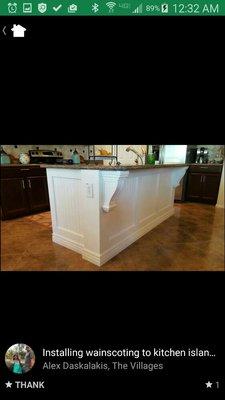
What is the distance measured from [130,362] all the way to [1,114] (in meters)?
0.63

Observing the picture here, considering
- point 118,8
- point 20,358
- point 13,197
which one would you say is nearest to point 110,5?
point 118,8

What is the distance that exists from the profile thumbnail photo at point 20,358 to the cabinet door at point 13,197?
173 cm

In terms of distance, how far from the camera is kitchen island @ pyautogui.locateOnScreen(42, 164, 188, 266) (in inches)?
43.0

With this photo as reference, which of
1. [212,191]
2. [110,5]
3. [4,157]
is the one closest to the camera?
[110,5]

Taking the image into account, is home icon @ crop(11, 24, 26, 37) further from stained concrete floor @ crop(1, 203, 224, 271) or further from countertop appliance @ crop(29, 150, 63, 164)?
countertop appliance @ crop(29, 150, 63, 164)

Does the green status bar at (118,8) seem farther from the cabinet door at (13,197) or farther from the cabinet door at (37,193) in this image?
the cabinet door at (37,193)

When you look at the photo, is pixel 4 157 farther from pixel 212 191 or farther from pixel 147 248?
pixel 212 191

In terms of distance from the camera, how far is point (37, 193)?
235cm

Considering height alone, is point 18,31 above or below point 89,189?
above

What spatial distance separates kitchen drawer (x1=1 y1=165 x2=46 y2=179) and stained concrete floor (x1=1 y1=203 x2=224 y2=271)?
49cm

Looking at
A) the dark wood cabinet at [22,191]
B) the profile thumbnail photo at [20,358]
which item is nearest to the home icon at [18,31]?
the profile thumbnail photo at [20,358]

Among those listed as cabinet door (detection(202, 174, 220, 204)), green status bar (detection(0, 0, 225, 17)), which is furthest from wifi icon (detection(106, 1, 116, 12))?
cabinet door (detection(202, 174, 220, 204))

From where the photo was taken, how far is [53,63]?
1.16 feet

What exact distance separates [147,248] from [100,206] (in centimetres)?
52
